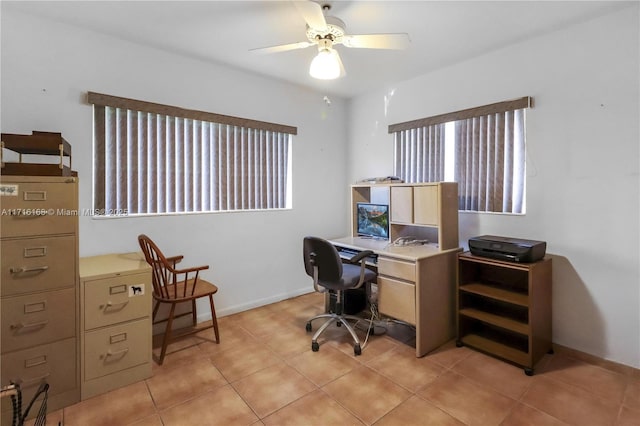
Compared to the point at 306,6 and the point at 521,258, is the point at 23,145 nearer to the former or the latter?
Result: the point at 306,6

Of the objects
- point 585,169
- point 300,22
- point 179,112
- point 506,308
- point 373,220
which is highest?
point 300,22

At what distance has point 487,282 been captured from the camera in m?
2.71

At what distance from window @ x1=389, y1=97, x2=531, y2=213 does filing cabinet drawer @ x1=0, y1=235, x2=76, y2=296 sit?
9.84 ft

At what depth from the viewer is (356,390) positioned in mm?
2031

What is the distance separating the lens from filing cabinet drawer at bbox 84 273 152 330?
77.1 inches

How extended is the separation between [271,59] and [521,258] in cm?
261

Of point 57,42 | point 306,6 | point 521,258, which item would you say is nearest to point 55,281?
point 57,42

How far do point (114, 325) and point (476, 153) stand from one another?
3.14m

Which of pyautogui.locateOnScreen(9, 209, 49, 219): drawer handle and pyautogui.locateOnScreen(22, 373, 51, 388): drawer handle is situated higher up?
pyautogui.locateOnScreen(9, 209, 49, 219): drawer handle

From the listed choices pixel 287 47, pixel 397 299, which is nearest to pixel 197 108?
pixel 287 47

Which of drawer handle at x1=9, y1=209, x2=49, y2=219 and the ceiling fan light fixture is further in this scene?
the ceiling fan light fixture

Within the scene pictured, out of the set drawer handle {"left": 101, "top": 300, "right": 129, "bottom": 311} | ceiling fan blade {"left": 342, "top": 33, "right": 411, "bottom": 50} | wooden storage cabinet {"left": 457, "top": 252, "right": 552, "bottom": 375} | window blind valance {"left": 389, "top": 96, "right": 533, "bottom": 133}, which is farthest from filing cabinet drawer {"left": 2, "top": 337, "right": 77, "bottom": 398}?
window blind valance {"left": 389, "top": 96, "right": 533, "bottom": 133}

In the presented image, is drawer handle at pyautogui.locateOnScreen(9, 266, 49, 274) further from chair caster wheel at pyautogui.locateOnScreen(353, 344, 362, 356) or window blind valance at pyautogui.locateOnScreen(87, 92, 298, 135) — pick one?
chair caster wheel at pyautogui.locateOnScreen(353, 344, 362, 356)

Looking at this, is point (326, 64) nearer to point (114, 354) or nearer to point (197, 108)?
point (197, 108)
